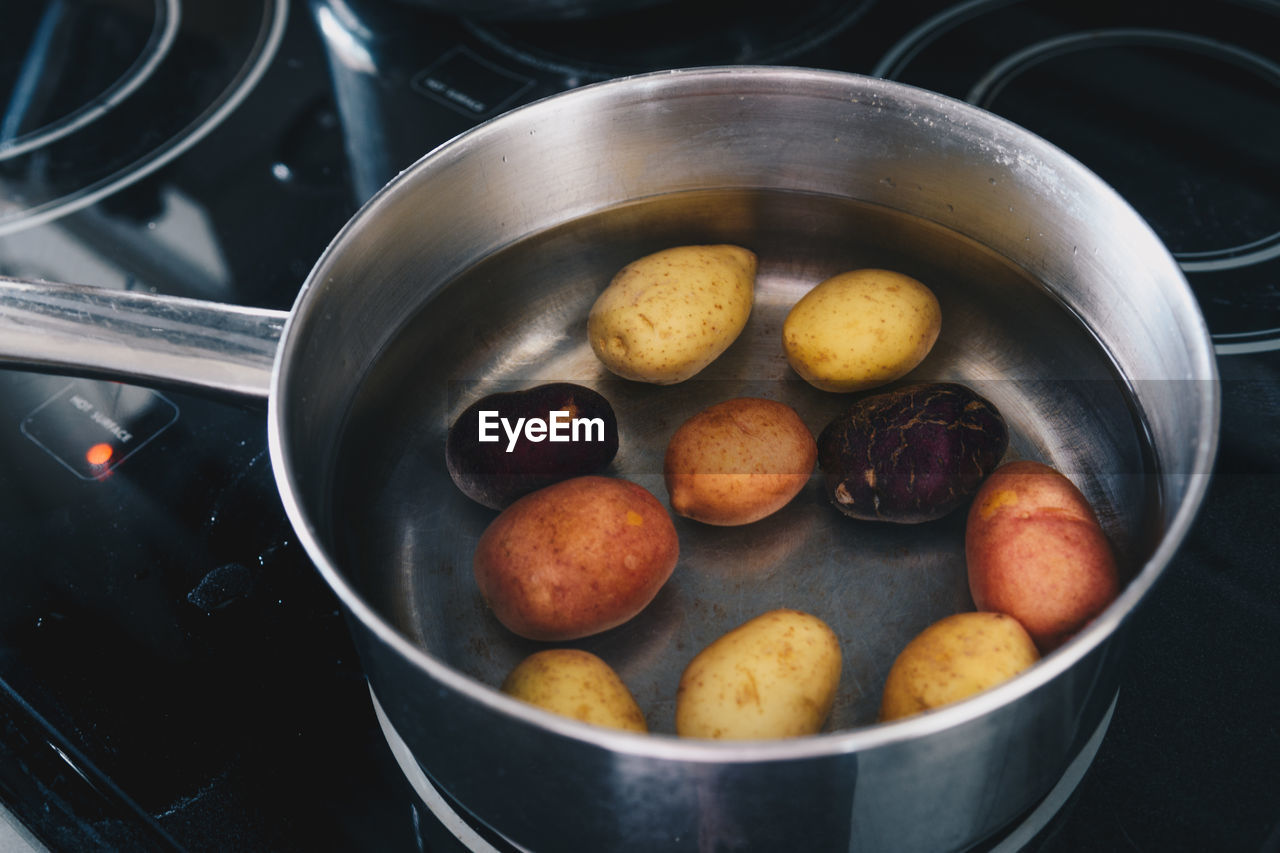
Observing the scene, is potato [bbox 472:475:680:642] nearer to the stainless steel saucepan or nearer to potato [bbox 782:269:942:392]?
the stainless steel saucepan

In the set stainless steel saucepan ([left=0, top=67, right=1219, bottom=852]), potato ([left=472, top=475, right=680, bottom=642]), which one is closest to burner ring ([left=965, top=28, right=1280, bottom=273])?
stainless steel saucepan ([left=0, top=67, right=1219, bottom=852])

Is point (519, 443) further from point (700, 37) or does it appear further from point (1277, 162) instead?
point (1277, 162)

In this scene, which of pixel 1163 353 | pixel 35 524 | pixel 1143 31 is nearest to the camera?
pixel 1163 353

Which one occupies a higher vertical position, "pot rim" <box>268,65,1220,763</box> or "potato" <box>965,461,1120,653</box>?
"pot rim" <box>268,65,1220,763</box>

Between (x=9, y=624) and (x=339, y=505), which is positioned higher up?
(x=339, y=505)

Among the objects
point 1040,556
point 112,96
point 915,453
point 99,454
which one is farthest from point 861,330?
point 112,96

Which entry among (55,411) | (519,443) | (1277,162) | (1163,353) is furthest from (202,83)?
(1277,162)
